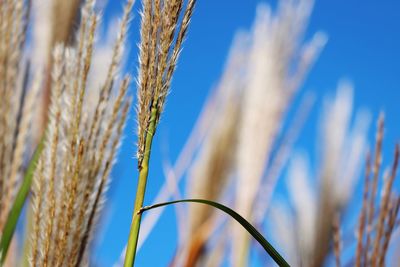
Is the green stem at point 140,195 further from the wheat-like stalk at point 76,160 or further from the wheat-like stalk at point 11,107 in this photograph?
the wheat-like stalk at point 11,107

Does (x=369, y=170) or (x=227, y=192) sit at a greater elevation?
(x=227, y=192)

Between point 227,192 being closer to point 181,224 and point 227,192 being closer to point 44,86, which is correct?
point 181,224

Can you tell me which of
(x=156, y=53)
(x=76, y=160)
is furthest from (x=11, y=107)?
(x=156, y=53)

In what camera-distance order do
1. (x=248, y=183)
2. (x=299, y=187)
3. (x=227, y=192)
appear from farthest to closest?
(x=299, y=187), (x=227, y=192), (x=248, y=183)

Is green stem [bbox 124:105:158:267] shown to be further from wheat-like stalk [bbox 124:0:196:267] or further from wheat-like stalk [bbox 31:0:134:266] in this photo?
wheat-like stalk [bbox 31:0:134:266]

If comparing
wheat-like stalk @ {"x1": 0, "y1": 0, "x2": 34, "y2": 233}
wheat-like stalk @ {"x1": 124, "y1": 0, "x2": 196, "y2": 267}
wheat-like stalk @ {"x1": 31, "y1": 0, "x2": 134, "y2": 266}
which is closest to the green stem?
wheat-like stalk @ {"x1": 124, "y1": 0, "x2": 196, "y2": 267}

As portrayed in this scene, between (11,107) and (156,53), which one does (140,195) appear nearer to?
(156,53)

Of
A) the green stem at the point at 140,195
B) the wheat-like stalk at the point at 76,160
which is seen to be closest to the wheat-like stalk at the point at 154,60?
the green stem at the point at 140,195

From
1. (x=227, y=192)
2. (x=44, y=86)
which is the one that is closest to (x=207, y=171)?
(x=227, y=192)
